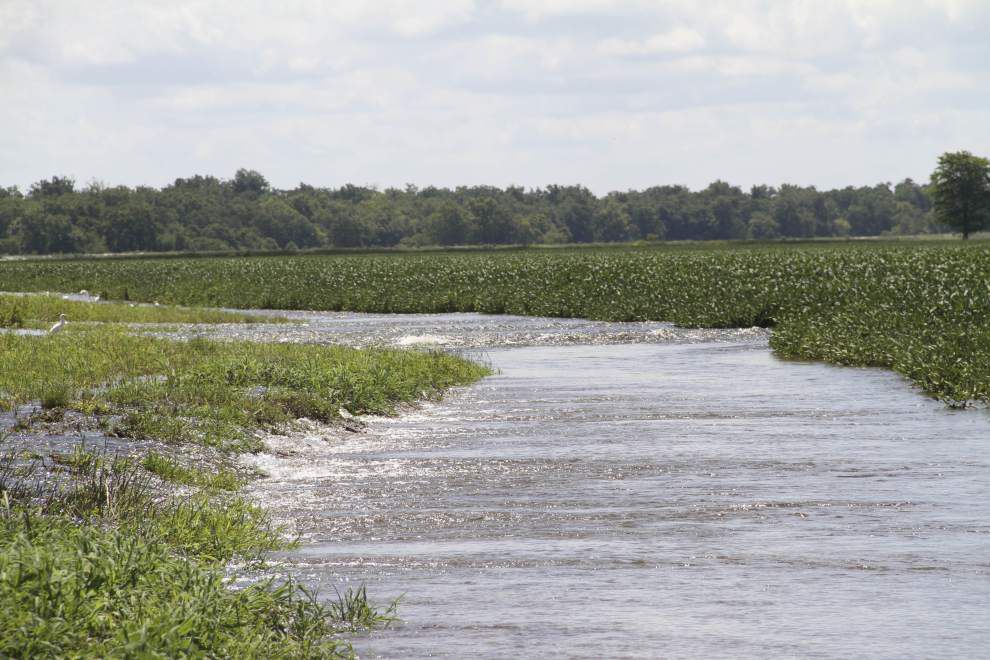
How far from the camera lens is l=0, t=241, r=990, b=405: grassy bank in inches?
1069

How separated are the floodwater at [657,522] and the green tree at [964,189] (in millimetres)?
131128

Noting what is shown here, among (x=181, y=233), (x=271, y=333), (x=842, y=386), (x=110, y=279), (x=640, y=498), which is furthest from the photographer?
(x=181, y=233)

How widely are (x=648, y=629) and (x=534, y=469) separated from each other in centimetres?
625

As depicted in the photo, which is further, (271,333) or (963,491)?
(271,333)

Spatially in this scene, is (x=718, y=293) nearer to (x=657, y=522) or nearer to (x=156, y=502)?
(x=657, y=522)

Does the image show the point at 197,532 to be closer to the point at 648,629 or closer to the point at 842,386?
the point at 648,629

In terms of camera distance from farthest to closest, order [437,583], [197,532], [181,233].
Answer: [181,233] → [197,532] → [437,583]

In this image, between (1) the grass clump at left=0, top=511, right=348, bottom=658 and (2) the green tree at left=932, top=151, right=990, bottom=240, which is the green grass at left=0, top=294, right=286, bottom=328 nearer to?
(1) the grass clump at left=0, top=511, right=348, bottom=658

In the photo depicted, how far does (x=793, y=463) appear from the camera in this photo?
1520 centimetres

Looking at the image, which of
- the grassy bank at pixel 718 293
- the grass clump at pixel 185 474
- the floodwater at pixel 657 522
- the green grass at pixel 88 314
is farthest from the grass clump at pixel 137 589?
the green grass at pixel 88 314

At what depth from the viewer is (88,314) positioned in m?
43.2

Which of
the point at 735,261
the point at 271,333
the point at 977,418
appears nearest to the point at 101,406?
the point at 977,418

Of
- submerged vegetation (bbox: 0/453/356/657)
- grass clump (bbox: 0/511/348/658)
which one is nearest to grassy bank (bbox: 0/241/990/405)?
submerged vegetation (bbox: 0/453/356/657)

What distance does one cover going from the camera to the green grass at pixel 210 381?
1600 cm
